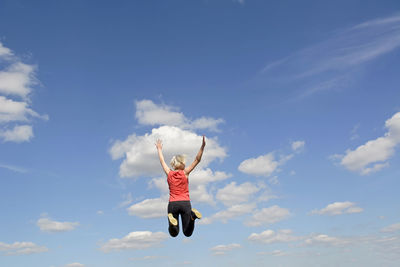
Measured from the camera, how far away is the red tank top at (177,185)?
13.3 meters

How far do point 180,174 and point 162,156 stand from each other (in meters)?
1.14

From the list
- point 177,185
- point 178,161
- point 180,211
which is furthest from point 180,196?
point 178,161

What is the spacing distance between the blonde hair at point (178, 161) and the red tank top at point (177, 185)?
20 cm

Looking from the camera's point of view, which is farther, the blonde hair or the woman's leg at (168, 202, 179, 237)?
the blonde hair

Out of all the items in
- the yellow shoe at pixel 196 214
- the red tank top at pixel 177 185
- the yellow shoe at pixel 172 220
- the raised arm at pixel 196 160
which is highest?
the raised arm at pixel 196 160

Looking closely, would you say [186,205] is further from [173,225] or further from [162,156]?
[162,156]

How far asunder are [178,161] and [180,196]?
127 cm

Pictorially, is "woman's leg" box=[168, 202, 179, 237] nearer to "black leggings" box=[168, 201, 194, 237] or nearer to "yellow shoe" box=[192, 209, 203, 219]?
"black leggings" box=[168, 201, 194, 237]

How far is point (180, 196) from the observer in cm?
1341

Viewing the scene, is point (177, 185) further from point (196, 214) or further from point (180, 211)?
point (196, 214)

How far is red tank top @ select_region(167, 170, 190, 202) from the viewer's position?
13.3 metres

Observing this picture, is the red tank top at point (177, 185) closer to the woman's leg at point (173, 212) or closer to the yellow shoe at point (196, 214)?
the woman's leg at point (173, 212)

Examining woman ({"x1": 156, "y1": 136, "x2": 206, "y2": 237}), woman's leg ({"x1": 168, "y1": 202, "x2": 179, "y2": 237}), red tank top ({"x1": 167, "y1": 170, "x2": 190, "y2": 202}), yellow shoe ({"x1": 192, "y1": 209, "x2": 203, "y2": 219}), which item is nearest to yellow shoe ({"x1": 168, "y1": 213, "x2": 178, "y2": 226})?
woman ({"x1": 156, "y1": 136, "x2": 206, "y2": 237})

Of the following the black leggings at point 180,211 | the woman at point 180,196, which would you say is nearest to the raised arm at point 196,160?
the woman at point 180,196
